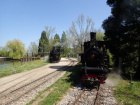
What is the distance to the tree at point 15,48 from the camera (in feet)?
152

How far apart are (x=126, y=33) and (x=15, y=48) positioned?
45.7 m

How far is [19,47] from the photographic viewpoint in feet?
157

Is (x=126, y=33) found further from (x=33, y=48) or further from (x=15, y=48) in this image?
(x=33, y=48)

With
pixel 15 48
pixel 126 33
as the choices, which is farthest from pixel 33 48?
pixel 126 33

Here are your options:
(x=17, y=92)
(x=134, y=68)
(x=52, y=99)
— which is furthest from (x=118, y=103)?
(x=134, y=68)

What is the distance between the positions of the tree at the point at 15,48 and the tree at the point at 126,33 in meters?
42.7

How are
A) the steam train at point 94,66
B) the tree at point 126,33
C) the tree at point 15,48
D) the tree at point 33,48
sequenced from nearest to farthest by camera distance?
the steam train at point 94,66
the tree at point 126,33
the tree at point 15,48
the tree at point 33,48

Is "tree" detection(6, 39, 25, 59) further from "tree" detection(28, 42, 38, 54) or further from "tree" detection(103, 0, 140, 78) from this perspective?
"tree" detection(103, 0, 140, 78)

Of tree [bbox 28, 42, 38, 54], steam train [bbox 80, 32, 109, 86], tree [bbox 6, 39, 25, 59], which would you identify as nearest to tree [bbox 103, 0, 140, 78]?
steam train [bbox 80, 32, 109, 86]

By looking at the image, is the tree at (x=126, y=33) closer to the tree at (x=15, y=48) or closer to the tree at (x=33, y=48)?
the tree at (x=15, y=48)

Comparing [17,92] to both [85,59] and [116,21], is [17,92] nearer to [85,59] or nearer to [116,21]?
[85,59]

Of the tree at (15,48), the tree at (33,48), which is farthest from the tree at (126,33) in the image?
the tree at (33,48)

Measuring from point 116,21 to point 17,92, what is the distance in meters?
11.8

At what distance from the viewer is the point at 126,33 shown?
12.1 metres
